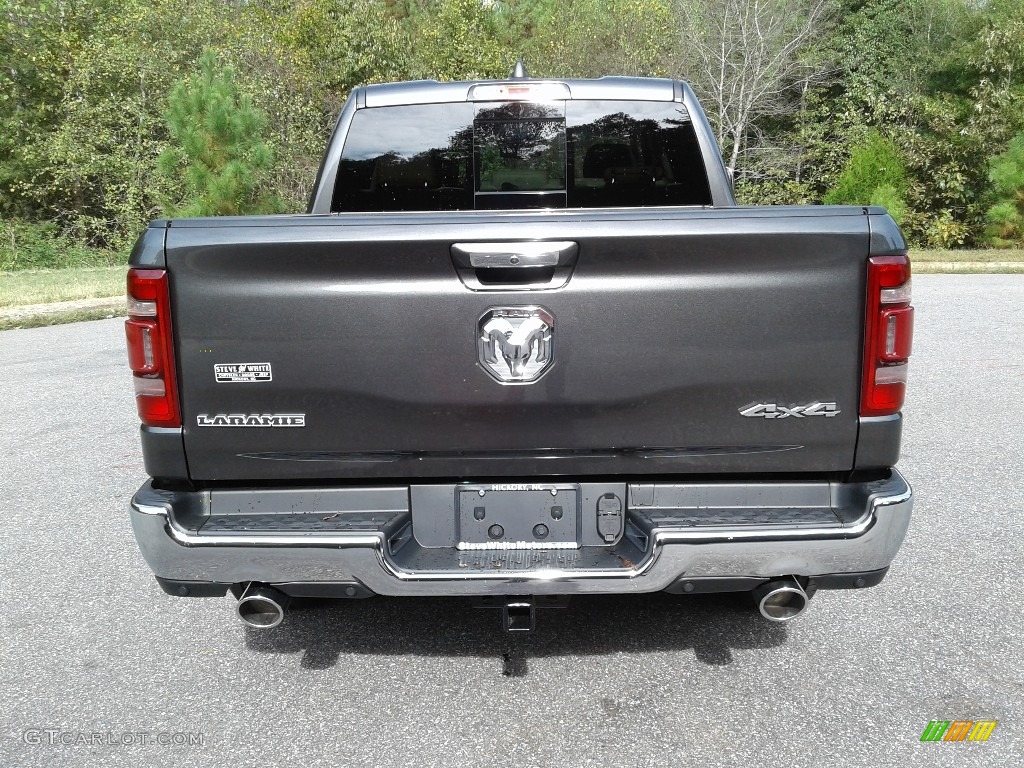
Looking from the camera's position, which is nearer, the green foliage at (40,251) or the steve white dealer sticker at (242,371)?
the steve white dealer sticker at (242,371)

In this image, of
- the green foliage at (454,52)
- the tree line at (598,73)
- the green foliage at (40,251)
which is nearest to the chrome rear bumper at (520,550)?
the tree line at (598,73)

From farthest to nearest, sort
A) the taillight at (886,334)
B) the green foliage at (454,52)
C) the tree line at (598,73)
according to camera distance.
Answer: the green foliage at (454,52)
the tree line at (598,73)
the taillight at (886,334)

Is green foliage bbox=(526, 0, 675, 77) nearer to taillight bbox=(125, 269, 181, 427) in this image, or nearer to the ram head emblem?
the ram head emblem

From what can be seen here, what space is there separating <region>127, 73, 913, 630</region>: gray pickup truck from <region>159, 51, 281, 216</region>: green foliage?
1596cm

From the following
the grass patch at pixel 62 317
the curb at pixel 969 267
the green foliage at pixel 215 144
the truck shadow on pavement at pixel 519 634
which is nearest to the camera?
the truck shadow on pavement at pixel 519 634

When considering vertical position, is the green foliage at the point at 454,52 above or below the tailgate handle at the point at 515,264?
above

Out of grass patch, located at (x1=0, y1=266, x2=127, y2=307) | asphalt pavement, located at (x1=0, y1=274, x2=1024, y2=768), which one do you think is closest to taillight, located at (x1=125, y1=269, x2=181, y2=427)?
asphalt pavement, located at (x1=0, y1=274, x2=1024, y2=768)

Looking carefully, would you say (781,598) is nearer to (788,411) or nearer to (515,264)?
(788,411)

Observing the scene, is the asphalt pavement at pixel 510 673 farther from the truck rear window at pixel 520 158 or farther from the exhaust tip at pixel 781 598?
the truck rear window at pixel 520 158

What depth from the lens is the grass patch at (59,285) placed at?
14.7 m

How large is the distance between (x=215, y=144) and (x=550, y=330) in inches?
677

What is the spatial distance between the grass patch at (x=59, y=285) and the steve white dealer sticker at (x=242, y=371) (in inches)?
525

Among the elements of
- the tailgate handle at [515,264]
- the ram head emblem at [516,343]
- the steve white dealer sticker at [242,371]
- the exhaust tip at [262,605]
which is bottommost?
the exhaust tip at [262,605]

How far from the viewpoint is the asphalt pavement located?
8.92 ft
